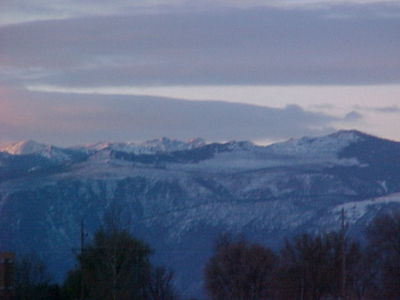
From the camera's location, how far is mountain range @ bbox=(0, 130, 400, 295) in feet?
484

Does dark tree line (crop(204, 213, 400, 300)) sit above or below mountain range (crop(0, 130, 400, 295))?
below

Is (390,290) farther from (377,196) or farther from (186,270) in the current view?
(377,196)

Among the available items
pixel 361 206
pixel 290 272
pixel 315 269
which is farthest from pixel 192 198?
pixel 315 269

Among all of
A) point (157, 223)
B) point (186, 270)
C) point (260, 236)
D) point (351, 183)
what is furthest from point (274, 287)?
point (351, 183)

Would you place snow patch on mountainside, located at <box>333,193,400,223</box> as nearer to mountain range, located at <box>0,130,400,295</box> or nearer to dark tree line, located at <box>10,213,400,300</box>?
mountain range, located at <box>0,130,400,295</box>

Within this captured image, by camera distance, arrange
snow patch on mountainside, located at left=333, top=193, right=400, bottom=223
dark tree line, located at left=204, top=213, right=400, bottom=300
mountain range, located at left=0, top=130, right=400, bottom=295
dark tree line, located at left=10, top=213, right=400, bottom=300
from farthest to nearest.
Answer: mountain range, located at left=0, top=130, right=400, bottom=295, snow patch on mountainside, located at left=333, top=193, right=400, bottom=223, dark tree line, located at left=204, top=213, right=400, bottom=300, dark tree line, located at left=10, top=213, right=400, bottom=300

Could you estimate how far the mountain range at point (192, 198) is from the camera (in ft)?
484

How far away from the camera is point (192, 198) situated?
171 metres

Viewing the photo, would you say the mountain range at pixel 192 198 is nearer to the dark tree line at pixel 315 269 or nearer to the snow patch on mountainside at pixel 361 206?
the snow patch on mountainside at pixel 361 206

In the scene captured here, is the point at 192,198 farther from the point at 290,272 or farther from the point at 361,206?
the point at 290,272

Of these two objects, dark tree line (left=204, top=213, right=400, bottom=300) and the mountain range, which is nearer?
dark tree line (left=204, top=213, right=400, bottom=300)

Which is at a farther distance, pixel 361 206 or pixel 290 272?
pixel 361 206

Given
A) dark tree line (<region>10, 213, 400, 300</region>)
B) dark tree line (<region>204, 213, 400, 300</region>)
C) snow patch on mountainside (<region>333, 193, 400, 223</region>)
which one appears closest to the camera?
dark tree line (<region>10, 213, 400, 300</region>)

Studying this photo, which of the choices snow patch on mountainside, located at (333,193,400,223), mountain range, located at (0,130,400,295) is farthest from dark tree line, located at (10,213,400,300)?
snow patch on mountainside, located at (333,193,400,223)
